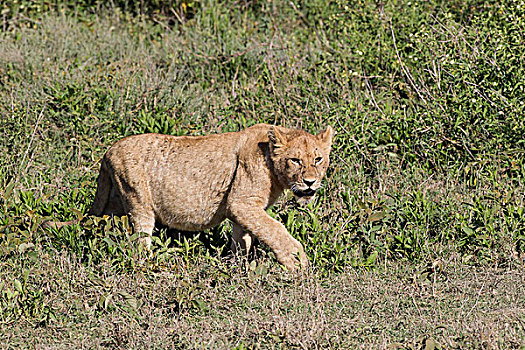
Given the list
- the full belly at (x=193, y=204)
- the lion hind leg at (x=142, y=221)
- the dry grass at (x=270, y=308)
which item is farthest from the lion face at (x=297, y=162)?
the lion hind leg at (x=142, y=221)

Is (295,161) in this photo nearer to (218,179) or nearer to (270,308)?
(218,179)

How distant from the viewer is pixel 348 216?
23.2 ft

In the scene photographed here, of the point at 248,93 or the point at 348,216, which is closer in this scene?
the point at 348,216

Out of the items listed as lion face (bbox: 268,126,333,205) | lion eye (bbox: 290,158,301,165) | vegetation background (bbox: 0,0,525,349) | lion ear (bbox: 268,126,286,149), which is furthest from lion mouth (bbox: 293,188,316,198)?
vegetation background (bbox: 0,0,525,349)

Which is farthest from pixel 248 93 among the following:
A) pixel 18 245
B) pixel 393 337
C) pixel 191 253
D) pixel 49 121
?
pixel 393 337

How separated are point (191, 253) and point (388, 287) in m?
1.85

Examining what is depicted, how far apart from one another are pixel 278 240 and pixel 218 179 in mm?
866

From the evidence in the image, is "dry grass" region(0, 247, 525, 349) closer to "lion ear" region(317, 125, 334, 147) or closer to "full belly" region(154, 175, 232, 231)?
"full belly" region(154, 175, 232, 231)

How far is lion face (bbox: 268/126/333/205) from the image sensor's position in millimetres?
6445

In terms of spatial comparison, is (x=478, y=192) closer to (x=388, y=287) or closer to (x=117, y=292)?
(x=388, y=287)

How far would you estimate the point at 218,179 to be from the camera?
22.5 feet

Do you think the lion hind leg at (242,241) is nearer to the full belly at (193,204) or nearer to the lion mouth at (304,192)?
the full belly at (193,204)

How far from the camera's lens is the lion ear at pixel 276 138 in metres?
6.49

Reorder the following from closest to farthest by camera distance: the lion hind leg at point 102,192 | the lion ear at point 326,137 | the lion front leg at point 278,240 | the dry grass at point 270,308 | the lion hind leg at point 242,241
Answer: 1. the dry grass at point 270,308
2. the lion front leg at point 278,240
3. the lion ear at point 326,137
4. the lion hind leg at point 242,241
5. the lion hind leg at point 102,192
